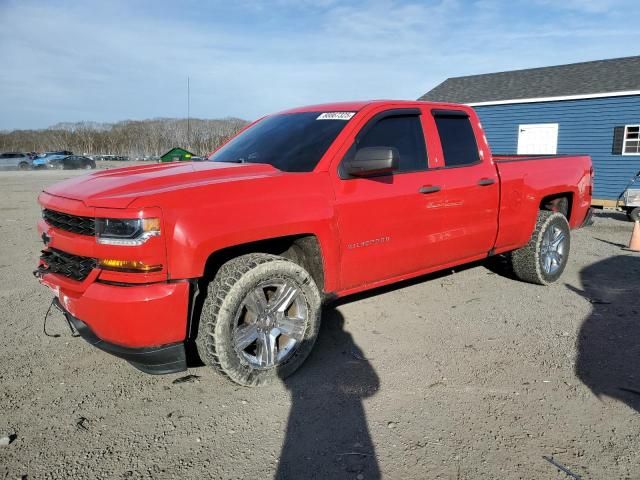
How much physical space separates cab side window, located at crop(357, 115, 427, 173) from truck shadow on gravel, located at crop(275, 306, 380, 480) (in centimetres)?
160

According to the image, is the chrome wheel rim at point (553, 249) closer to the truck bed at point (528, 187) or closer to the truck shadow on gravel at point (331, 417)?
the truck bed at point (528, 187)

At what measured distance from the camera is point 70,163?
153ft

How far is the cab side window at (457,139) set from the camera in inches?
180

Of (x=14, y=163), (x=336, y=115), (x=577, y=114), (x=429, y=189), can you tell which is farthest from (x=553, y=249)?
(x=14, y=163)

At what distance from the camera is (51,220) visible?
3373mm

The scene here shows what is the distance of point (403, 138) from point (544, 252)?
2503 millimetres

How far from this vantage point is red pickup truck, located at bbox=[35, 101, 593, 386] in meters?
2.86

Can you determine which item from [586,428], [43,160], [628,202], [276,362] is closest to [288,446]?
[276,362]

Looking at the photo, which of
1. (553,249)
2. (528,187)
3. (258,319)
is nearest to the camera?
(258,319)

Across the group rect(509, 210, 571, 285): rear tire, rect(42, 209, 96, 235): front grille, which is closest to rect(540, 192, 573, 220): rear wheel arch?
rect(509, 210, 571, 285): rear tire

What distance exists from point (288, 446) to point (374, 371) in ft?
3.47

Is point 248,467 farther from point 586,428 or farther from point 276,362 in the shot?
point 586,428

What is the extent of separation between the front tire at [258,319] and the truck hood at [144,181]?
0.59 meters

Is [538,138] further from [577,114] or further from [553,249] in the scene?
[553,249]
